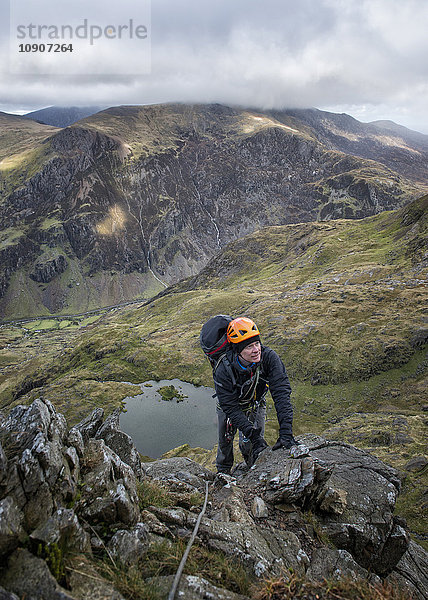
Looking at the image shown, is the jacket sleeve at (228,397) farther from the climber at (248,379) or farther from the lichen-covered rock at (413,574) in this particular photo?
the lichen-covered rock at (413,574)

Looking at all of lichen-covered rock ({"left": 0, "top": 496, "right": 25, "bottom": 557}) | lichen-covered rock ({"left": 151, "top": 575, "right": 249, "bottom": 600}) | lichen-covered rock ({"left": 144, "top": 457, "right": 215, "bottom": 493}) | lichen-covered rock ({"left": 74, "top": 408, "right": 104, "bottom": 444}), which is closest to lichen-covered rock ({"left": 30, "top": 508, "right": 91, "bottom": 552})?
lichen-covered rock ({"left": 0, "top": 496, "right": 25, "bottom": 557})

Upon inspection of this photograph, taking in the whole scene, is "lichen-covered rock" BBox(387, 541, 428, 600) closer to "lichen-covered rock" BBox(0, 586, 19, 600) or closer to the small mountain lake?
"lichen-covered rock" BBox(0, 586, 19, 600)

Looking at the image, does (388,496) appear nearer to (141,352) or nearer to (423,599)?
(423,599)

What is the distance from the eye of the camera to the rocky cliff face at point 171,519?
6.27 m

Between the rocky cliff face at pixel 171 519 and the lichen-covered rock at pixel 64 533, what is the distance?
21 mm

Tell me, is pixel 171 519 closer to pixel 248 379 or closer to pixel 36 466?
pixel 36 466

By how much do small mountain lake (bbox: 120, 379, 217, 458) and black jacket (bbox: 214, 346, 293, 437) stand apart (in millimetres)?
56639

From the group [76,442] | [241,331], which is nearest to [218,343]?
[241,331]

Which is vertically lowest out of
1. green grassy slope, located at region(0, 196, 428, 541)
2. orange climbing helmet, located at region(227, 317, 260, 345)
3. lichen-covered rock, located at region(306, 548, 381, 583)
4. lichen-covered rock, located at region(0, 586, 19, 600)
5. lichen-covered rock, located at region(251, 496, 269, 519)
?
green grassy slope, located at region(0, 196, 428, 541)

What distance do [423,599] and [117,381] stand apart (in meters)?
99.0

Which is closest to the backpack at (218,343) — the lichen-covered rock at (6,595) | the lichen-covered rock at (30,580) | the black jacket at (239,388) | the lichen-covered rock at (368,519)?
the black jacket at (239,388)

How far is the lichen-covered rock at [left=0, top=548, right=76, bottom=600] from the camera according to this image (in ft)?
17.9

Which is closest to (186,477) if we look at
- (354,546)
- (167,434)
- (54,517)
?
(354,546)

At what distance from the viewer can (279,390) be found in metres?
12.2
